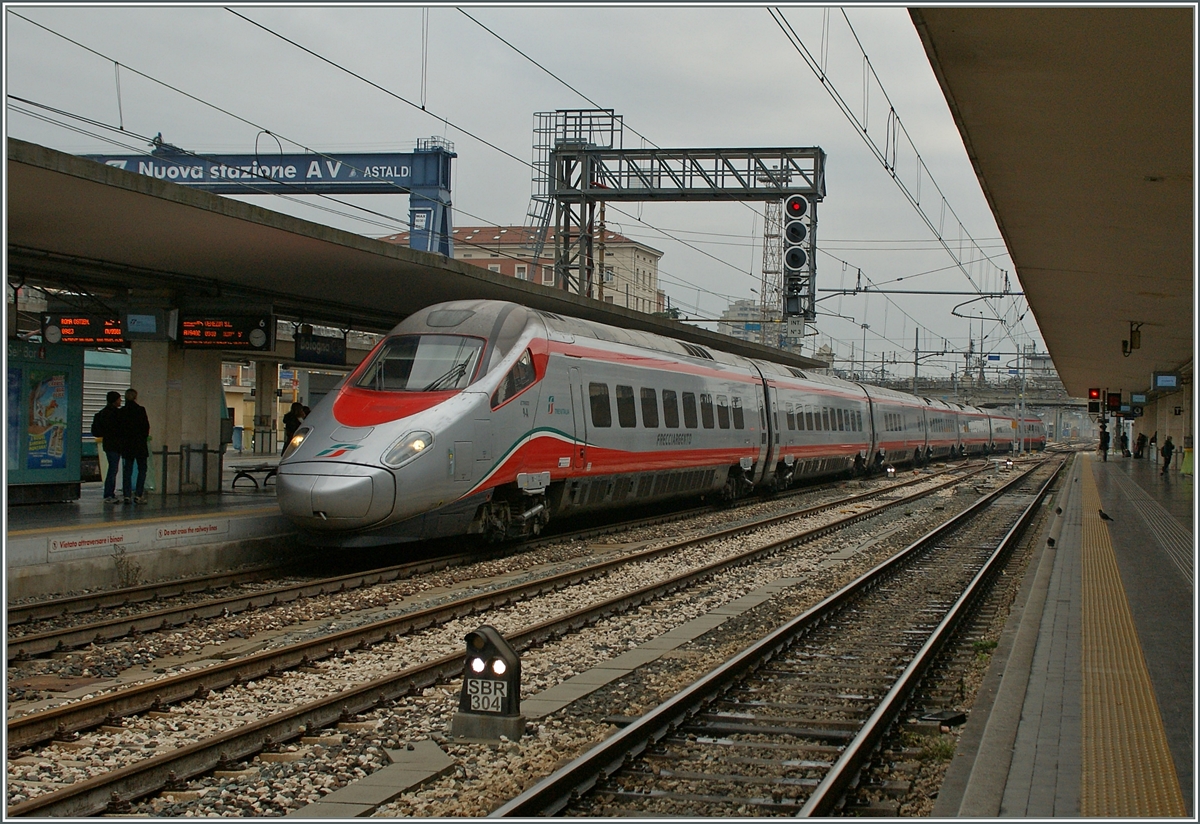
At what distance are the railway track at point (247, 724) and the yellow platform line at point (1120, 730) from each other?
4287mm

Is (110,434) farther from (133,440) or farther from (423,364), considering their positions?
(423,364)

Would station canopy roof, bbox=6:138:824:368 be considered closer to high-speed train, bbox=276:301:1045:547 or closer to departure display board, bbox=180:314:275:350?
departure display board, bbox=180:314:275:350

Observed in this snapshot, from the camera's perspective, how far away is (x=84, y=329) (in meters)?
16.8

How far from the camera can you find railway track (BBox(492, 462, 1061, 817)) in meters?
5.53

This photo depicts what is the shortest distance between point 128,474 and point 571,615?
8.98 metres

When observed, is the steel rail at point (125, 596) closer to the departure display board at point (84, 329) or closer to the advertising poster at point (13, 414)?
the advertising poster at point (13, 414)

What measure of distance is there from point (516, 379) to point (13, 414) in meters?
6.80

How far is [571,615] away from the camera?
32.4ft

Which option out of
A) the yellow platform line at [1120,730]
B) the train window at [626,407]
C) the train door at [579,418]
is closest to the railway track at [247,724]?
the yellow platform line at [1120,730]

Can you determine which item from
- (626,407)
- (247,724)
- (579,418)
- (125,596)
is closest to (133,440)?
(125,596)

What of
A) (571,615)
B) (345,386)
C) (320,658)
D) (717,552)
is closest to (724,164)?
(717,552)

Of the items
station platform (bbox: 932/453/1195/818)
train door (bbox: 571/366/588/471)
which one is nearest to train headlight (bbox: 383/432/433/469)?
train door (bbox: 571/366/588/471)

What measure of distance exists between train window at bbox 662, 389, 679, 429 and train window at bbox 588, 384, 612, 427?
221cm

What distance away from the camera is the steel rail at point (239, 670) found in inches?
253
